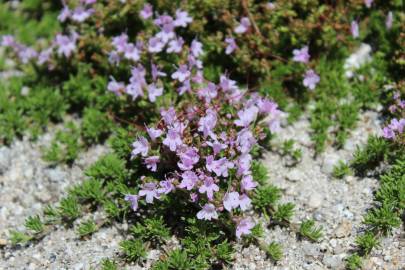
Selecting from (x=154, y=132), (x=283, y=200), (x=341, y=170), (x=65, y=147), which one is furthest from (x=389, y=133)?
(x=65, y=147)

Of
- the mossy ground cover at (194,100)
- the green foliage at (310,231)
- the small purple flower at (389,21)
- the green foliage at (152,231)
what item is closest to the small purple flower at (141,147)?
the mossy ground cover at (194,100)

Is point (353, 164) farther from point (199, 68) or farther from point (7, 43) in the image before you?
point (7, 43)

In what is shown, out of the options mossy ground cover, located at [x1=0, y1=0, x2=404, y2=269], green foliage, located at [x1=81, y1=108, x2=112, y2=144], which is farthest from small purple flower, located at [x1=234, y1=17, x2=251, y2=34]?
green foliage, located at [x1=81, y1=108, x2=112, y2=144]

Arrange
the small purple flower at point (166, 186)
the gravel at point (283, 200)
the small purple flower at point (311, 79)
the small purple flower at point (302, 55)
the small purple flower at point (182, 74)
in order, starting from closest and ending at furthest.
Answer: the small purple flower at point (166, 186)
the gravel at point (283, 200)
the small purple flower at point (182, 74)
the small purple flower at point (311, 79)
the small purple flower at point (302, 55)

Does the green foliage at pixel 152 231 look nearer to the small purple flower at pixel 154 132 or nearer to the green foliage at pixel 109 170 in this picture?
the green foliage at pixel 109 170

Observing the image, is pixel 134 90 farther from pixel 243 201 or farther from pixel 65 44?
pixel 243 201

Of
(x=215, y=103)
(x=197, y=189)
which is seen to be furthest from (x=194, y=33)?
(x=197, y=189)
